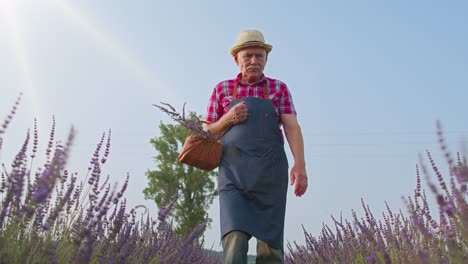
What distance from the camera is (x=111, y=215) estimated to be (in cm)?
325

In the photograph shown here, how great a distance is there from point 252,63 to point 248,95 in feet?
0.72

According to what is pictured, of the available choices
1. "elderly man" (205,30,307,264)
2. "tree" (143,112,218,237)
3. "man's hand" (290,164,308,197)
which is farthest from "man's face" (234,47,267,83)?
"tree" (143,112,218,237)

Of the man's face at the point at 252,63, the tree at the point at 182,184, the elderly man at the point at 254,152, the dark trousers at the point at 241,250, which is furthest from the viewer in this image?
the tree at the point at 182,184

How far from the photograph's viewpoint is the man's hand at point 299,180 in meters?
3.76

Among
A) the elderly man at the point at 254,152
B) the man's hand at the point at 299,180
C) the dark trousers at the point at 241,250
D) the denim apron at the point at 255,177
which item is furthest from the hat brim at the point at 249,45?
the dark trousers at the point at 241,250

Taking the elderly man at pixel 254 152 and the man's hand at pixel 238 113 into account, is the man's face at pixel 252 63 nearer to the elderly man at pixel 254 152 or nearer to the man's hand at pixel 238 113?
the elderly man at pixel 254 152

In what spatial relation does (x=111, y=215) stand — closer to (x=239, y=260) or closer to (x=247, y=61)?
(x=239, y=260)

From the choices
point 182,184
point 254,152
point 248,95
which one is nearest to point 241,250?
point 254,152

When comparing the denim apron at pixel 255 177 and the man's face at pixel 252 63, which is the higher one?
the man's face at pixel 252 63

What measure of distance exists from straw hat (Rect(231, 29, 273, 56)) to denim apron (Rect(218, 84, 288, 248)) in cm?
36

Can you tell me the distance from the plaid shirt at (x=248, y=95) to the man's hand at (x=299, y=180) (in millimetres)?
384

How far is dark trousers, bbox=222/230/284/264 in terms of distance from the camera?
3.45 metres

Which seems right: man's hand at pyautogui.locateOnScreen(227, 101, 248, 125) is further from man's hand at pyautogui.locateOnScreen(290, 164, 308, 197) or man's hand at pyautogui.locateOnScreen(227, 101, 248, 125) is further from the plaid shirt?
man's hand at pyautogui.locateOnScreen(290, 164, 308, 197)

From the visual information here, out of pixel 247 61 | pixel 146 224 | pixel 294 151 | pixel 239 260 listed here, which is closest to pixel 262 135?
pixel 294 151
